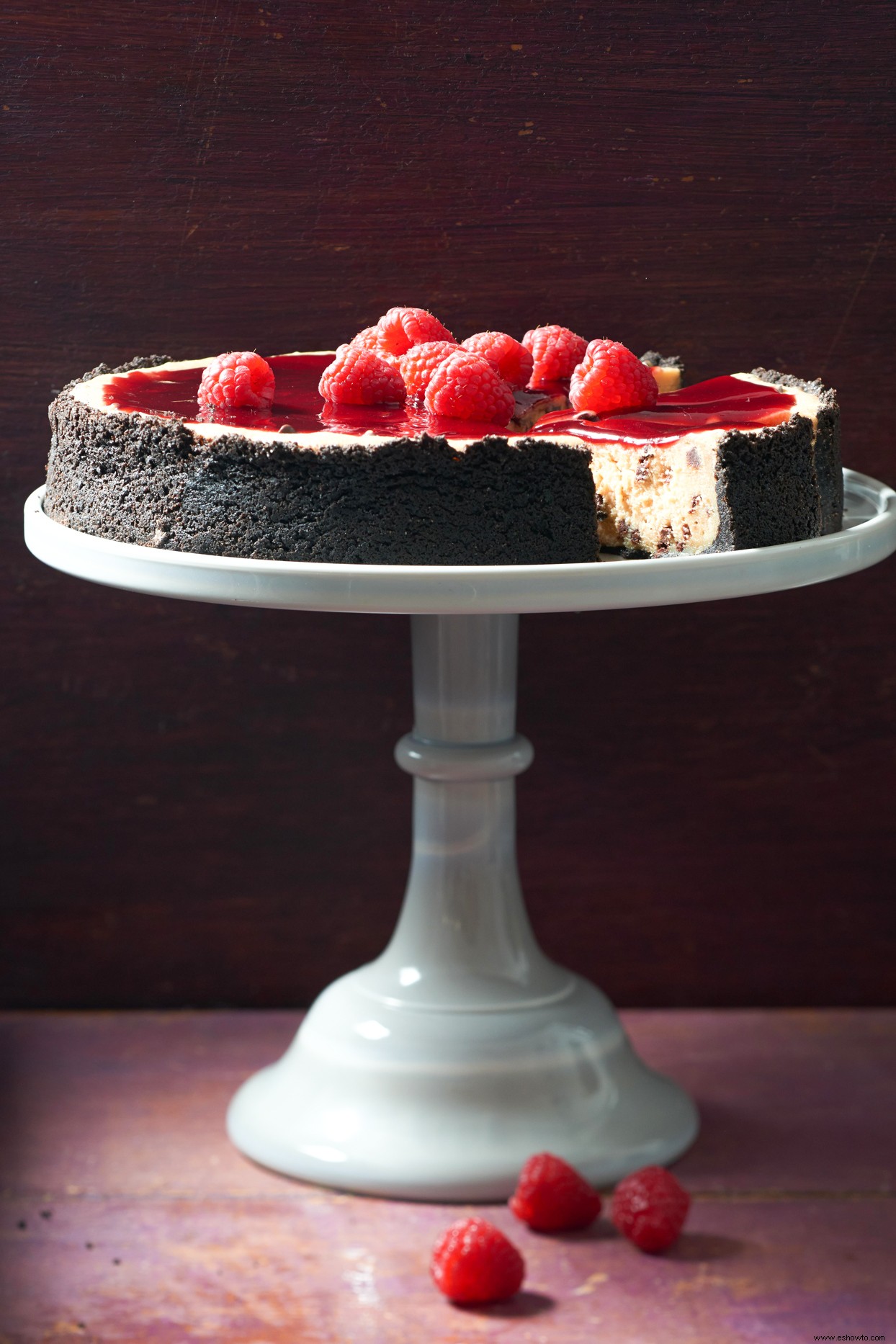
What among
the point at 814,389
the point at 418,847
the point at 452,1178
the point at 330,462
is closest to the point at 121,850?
the point at 418,847

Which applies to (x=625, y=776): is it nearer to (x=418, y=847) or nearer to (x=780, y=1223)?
(x=418, y=847)

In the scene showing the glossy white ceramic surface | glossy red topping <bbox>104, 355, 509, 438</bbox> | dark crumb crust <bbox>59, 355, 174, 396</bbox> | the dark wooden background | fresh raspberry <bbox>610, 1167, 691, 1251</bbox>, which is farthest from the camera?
the dark wooden background

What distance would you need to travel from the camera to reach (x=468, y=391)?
48.2 inches

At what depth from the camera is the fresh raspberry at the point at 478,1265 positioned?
49.9 inches

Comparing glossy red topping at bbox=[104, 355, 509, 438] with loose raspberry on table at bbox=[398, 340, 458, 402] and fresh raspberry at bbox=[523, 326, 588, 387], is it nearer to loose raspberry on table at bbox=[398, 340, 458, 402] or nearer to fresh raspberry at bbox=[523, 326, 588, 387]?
loose raspberry on table at bbox=[398, 340, 458, 402]

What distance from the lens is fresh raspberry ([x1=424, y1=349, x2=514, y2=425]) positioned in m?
1.22

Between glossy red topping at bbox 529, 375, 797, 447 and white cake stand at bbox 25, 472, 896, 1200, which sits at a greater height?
glossy red topping at bbox 529, 375, 797, 447

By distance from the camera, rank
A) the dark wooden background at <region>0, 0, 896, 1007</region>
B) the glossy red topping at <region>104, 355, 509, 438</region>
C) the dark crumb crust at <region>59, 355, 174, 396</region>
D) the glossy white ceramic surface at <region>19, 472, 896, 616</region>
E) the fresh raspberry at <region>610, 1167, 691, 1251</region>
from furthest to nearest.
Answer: the dark wooden background at <region>0, 0, 896, 1007</region>, the dark crumb crust at <region>59, 355, 174, 396</region>, the fresh raspberry at <region>610, 1167, 691, 1251</region>, the glossy red topping at <region>104, 355, 509, 438</region>, the glossy white ceramic surface at <region>19, 472, 896, 616</region>

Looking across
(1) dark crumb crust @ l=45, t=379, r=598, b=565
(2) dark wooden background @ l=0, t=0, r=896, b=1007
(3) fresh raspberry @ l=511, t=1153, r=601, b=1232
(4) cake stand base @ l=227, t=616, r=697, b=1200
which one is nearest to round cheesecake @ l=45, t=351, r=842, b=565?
(1) dark crumb crust @ l=45, t=379, r=598, b=565

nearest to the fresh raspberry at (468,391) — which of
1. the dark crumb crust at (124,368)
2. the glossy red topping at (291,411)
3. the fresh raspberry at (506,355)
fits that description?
the glossy red topping at (291,411)

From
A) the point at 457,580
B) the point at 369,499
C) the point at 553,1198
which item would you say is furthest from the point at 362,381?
the point at 553,1198

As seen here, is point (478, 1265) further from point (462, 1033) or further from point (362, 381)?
point (362, 381)

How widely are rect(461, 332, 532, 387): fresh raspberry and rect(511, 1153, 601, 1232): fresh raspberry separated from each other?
0.71m

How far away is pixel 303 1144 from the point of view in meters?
1.47
